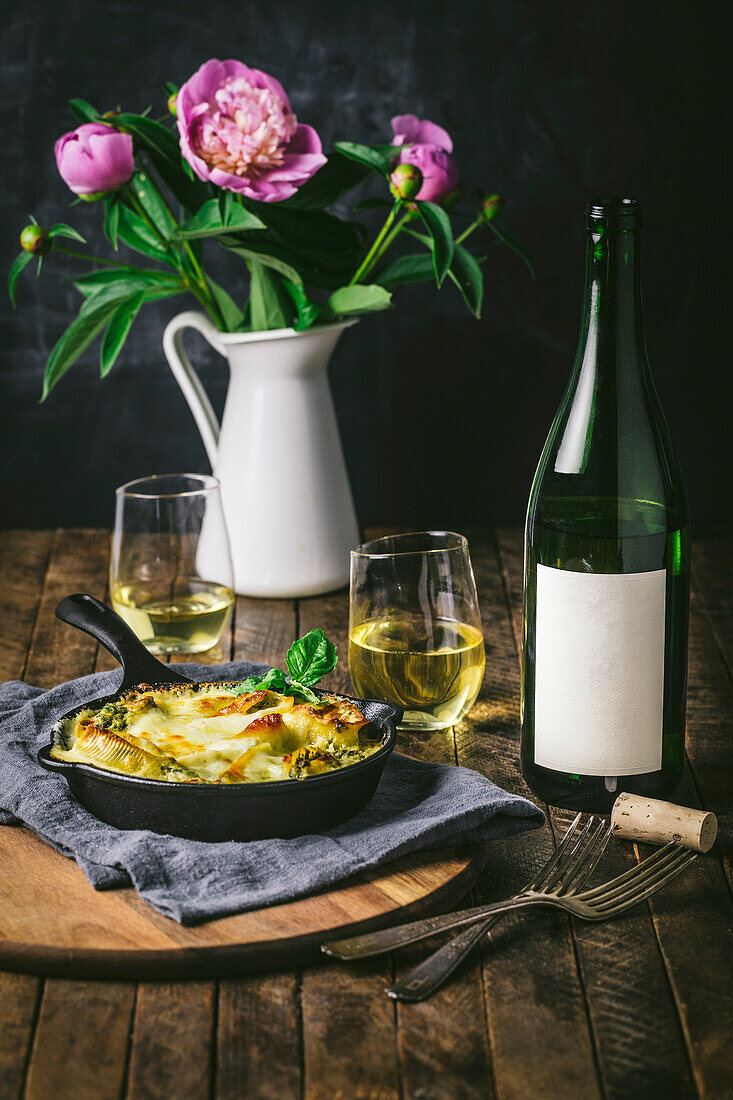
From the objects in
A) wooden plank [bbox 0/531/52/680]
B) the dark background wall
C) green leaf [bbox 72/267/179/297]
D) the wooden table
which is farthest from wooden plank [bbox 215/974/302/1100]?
the dark background wall

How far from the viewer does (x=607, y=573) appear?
0.87 meters

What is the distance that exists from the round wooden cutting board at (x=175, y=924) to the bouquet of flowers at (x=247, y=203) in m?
0.64

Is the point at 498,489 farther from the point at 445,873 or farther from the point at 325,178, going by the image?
the point at 445,873

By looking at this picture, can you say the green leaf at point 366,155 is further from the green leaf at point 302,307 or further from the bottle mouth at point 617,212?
the bottle mouth at point 617,212

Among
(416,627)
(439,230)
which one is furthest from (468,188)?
(416,627)

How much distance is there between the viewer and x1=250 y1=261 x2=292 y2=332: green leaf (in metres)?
1.32

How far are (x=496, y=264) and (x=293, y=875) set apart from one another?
1.10 m

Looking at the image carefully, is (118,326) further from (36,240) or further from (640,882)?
(640,882)

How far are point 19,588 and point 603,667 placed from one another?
0.83 metres

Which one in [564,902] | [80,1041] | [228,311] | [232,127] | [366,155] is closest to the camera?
[80,1041]

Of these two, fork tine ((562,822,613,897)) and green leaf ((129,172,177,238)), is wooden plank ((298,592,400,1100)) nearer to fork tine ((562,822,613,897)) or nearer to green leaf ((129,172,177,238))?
fork tine ((562,822,613,897))

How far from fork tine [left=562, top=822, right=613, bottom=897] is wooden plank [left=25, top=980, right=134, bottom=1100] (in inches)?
10.9

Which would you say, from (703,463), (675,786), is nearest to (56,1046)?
(675,786)

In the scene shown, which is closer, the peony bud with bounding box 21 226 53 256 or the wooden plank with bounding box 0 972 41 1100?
the wooden plank with bounding box 0 972 41 1100
